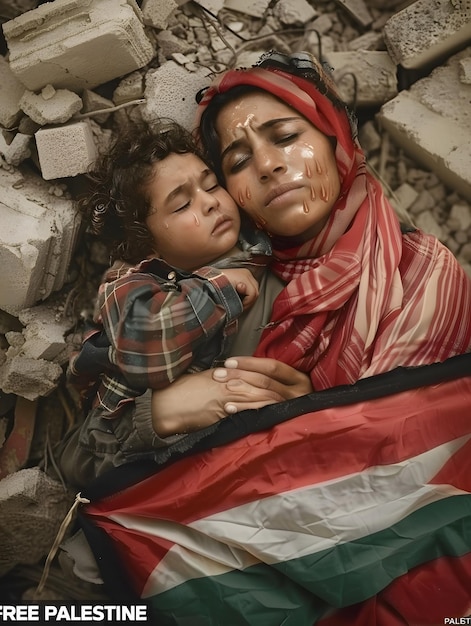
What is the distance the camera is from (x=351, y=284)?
1143 millimetres

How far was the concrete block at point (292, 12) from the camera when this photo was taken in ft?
4.61

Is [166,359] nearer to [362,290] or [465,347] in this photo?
[362,290]

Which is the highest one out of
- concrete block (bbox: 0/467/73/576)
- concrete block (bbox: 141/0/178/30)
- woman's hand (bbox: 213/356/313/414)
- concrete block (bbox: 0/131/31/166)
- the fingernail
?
concrete block (bbox: 141/0/178/30)

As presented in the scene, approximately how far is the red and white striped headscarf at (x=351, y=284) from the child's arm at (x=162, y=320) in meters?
0.15

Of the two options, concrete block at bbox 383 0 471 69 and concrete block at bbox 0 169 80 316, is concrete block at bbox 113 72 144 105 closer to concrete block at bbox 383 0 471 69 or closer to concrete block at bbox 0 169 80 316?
concrete block at bbox 0 169 80 316

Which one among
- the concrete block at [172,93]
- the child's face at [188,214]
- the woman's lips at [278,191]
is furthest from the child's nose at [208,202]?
the concrete block at [172,93]

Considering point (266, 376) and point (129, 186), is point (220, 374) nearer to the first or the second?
point (266, 376)

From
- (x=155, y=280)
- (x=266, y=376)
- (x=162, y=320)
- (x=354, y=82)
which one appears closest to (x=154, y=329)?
(x=162, y=320)

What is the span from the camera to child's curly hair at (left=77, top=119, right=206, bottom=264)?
3.84 feet

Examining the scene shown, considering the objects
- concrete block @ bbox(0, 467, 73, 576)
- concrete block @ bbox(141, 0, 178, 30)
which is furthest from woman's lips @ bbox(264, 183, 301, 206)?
concrete block @ bbox(0, 467, 73, 576)

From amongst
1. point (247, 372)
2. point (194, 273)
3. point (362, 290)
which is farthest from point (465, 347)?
point (194, 273)

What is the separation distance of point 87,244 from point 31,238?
0.49ft

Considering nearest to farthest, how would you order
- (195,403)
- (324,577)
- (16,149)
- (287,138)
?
(324,577) → (195,403) → (287,138) → (16,149)

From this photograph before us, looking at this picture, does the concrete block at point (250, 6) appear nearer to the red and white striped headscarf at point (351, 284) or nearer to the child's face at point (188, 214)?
the red and white striped headscarf at point (351, 284)
